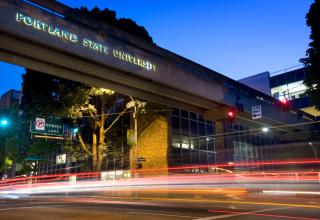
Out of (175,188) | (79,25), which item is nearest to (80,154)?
(175,188)

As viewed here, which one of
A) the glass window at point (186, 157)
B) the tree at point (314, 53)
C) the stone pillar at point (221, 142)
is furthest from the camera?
the glass window at point (186, 157)

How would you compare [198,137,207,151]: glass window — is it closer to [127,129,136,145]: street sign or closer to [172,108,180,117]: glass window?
[172,108,180,117]: glass window

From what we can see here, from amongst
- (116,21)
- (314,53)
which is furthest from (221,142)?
(116,21)

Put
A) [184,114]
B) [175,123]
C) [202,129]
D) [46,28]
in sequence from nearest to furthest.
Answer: [46,28] < [175,123] < [184,114] < [202,129]

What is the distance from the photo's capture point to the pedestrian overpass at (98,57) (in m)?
16.6

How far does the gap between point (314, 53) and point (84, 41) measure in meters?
13.3

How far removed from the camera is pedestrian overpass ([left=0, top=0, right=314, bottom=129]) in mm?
16594

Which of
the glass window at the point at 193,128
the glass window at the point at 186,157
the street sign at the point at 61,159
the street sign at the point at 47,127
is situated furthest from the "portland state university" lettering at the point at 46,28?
the street sign at the point at 61,159

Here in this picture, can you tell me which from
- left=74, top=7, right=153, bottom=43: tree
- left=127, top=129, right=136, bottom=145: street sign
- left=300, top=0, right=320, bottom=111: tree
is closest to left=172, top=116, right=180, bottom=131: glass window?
left=127, top=129, right=136, bottom=145: street sign

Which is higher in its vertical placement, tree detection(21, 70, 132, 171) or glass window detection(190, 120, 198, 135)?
tree detection(21, 70, 132, 171)

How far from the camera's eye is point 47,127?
27.8m

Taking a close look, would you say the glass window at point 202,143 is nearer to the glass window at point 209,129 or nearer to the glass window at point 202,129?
the glass window at point 202,129

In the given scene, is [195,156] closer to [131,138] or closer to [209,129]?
[209,129]

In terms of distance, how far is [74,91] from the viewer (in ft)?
88.3
